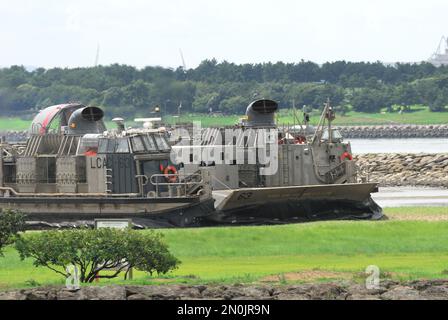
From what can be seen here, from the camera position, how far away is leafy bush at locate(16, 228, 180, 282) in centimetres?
2612

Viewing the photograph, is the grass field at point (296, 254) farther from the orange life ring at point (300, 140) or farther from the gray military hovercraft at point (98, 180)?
the orange life ring at point (300, 140)

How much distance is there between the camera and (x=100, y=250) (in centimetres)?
2602

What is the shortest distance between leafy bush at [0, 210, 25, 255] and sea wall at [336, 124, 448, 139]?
12477 centimetres

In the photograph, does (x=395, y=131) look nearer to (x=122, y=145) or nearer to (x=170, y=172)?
(x=170, y=172)

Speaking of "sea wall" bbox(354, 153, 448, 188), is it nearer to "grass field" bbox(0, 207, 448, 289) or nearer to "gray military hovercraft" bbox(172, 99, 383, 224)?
"gray military hovercraft" bbox(172, 99, 383, 224)

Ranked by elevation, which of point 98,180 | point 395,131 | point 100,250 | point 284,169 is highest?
point 395,131

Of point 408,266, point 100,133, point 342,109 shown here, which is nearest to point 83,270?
point 408,266

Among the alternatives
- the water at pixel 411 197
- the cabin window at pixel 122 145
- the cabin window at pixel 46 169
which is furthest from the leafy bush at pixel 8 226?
the water at pixel 411 197

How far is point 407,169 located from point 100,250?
56427 mm

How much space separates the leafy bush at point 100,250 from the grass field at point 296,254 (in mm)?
432

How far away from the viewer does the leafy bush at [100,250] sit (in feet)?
85.7

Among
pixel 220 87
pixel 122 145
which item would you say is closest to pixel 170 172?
pixel 122 145


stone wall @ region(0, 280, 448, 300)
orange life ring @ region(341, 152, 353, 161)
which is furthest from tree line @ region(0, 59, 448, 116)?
stone wall @ region(0, 280, 448, 300)

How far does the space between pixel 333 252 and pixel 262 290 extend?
12.1m
